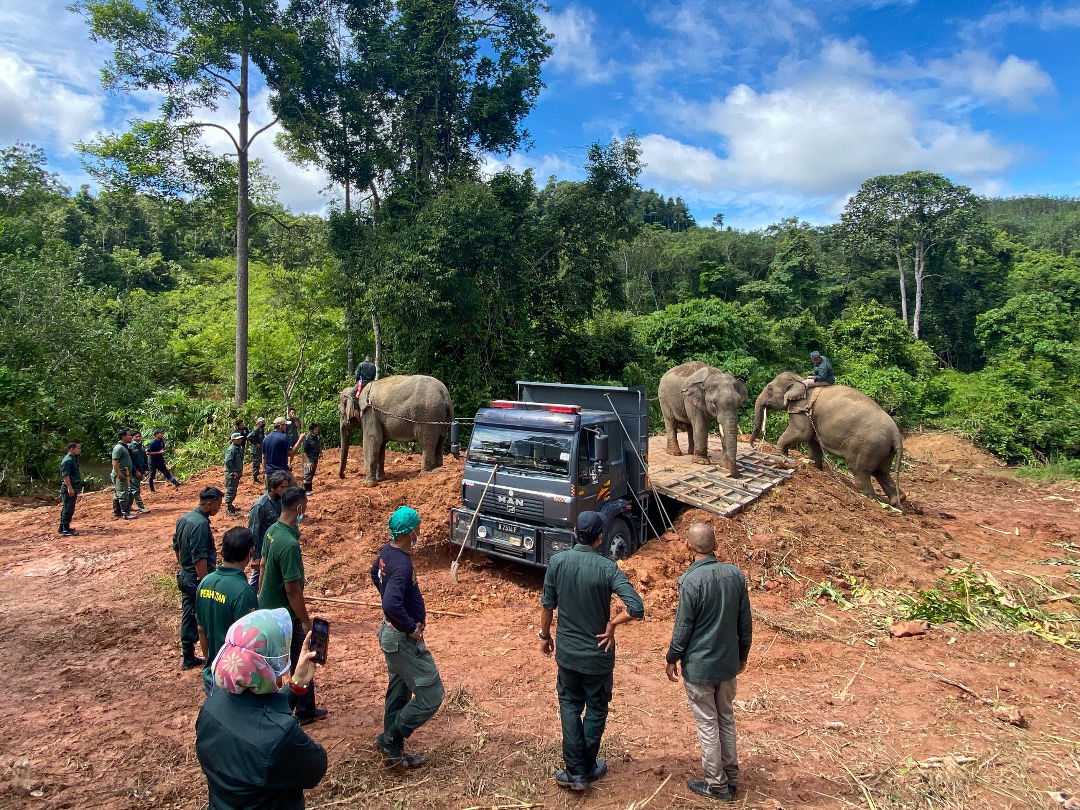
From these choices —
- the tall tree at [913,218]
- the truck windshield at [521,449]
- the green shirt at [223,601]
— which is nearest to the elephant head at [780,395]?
the truck windshield at [521,449]

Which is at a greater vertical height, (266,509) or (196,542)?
(266,509)

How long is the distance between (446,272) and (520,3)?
362 inches

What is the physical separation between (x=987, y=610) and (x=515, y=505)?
5493 millimetres

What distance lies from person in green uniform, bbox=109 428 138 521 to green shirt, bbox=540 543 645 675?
31.9 feet

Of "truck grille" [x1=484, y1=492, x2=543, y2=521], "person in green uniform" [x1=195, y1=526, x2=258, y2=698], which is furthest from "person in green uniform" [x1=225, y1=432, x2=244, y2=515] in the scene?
"person in green uniform" [x1=195, y1=526, x2=258, y2=698]

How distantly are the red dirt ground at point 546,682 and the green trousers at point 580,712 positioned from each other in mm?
238

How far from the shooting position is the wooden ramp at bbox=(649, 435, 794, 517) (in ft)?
31.0

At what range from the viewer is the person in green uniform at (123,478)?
10594 millimetres

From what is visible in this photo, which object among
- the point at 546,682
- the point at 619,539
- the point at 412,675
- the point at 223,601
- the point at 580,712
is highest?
the point at 223,601

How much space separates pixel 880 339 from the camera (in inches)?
992

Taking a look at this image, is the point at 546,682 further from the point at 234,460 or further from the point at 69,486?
the point at 69,486

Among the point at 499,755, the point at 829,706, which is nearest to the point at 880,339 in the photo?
the point at 829,706

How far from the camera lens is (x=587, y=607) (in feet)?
13.1

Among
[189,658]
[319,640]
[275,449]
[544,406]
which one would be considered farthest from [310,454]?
[319,640]
